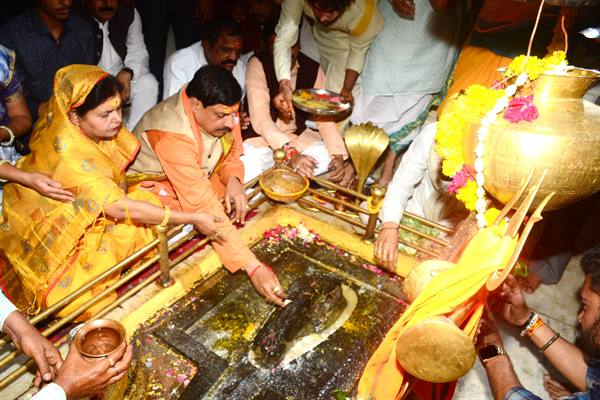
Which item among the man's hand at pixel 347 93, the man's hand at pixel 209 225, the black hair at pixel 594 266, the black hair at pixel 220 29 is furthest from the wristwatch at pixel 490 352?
the black hair at pixel 220 29

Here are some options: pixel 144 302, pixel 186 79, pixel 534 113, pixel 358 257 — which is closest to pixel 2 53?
pixel 186 79

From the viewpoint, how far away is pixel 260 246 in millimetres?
3223

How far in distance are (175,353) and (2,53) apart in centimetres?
A: 269

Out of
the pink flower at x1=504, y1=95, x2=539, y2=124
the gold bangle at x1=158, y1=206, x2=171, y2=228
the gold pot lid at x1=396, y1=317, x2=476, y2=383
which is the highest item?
the pink flower at x1=504, y1=95, x2=539, y2=124

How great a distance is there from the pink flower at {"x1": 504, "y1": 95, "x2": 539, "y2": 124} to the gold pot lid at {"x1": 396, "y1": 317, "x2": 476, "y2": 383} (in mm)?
718

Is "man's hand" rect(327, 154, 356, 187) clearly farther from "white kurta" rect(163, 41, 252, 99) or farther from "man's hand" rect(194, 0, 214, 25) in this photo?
"man's hand" rect(194, 0, 214, 25)

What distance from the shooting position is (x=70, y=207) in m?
2.50

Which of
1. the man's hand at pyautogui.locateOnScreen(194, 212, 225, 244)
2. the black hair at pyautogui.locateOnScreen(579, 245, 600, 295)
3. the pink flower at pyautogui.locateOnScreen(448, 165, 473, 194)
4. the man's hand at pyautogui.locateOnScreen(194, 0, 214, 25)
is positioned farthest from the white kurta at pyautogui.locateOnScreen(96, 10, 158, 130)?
the black hair at pyautogui.locateOnScreen(579, 245, 600, 295)

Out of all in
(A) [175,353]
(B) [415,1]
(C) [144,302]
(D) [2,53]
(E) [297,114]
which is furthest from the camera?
(E) [297,114]

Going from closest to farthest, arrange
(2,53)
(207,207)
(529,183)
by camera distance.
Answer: (529,183), (207,207), (2,53)

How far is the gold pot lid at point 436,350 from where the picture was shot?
4.45 feet

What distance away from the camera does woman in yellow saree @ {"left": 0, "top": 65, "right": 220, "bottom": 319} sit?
250cm

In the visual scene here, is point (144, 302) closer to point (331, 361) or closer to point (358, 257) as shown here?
point (331, 361)

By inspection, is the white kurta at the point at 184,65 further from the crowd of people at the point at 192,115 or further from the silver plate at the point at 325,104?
the silver plate at the point at 325,104
